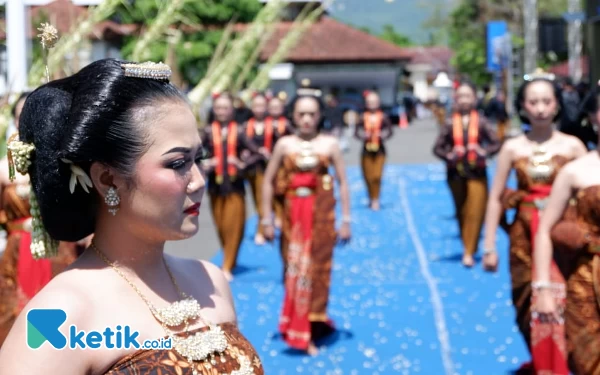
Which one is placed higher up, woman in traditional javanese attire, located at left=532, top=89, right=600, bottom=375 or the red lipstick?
the red lipstick

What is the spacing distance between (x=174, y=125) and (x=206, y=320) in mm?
501

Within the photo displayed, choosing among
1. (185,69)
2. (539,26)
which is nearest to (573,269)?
(539,26)

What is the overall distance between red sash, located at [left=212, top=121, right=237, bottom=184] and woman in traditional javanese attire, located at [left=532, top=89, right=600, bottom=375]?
624 cm

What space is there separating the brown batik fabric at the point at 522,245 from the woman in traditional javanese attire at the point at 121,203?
403 cm

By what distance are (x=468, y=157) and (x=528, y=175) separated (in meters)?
4.72

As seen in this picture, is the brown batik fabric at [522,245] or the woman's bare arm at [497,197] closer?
the brown batik fabric at [522,245]

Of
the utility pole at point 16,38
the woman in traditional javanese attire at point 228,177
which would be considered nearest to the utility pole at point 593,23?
the woman in traditional javanese attire at point 228,177

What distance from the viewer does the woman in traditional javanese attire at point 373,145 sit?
1669cm

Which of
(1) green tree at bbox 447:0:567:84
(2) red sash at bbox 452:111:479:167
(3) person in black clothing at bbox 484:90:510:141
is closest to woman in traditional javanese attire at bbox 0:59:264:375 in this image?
(2) red sash at bbox 452:111:479:167

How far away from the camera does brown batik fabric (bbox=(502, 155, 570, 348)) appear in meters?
6.15

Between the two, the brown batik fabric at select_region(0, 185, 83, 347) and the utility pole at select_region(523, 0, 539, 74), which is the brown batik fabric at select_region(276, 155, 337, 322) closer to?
the brown batik fabric at select_region(0, 185, 83, 347)

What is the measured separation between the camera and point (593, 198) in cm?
441

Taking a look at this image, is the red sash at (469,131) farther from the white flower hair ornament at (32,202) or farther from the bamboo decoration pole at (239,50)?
the white flower hair ornament at (32,202)

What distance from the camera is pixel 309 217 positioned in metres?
7.46
